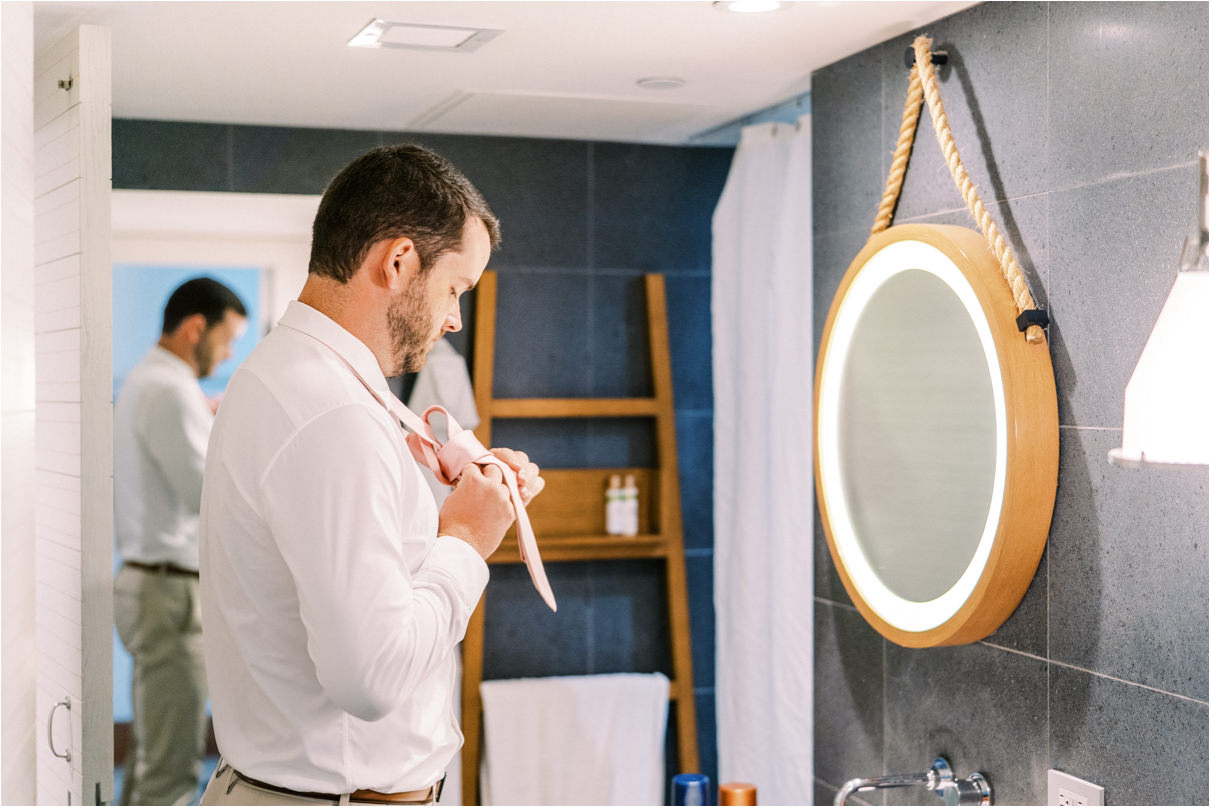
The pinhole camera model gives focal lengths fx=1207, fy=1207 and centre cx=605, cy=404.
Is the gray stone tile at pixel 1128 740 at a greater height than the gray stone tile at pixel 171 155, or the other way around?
the gray stone tile at pixel 171 155

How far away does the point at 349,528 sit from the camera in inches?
44.0

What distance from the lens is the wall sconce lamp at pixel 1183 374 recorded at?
109 cm

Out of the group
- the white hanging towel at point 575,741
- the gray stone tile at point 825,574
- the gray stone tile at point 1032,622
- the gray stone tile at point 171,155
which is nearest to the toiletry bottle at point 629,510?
the white hanging towel at point 575,741

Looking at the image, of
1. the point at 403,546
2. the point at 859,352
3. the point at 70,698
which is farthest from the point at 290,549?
the point at 859,352

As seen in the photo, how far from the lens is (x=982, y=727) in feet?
5.88

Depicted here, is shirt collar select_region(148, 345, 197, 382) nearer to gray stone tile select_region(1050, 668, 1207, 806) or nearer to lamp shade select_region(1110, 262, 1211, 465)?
gray stone tile select_region(1050, 668, 1207, 806)

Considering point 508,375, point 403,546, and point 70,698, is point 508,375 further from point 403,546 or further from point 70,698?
point 403,546

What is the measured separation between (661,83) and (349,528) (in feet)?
4.98

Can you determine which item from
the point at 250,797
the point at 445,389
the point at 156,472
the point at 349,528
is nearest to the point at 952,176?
the point at 349,528

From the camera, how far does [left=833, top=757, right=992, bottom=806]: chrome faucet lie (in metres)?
1.78

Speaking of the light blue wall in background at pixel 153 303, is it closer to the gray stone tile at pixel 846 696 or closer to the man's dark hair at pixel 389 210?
the gray stone tile at pixel 846 696

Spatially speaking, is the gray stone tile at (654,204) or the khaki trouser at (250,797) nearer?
the khaki trouser at (250,797)

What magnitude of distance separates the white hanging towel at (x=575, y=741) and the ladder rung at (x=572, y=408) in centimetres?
65

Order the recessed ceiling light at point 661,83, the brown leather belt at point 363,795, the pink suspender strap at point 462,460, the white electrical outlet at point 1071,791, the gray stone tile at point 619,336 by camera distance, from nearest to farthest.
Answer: the brown leather belt at point 363,795, the pink suspender strap at point 462,460, the white electrical outlet at point 1071,791, the recessed ceiling light at point 661,83, the gray stone tile at point 619,336
